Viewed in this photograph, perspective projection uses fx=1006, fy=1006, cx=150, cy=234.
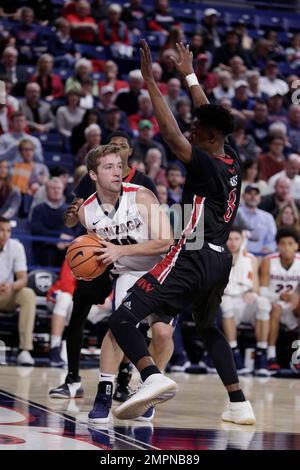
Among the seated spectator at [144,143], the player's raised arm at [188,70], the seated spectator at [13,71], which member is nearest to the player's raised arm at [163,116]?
the player's raised arm at [188,70]

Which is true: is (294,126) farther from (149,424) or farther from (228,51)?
(149,424)

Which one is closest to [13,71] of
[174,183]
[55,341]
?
[174,183]

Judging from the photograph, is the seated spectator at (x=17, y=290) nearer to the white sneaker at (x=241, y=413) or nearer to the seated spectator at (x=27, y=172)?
the seated spectator at (x=27, y=172)

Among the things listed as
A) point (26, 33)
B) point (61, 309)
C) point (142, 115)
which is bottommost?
point (61, 309)

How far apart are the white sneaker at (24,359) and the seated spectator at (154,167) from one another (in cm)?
344

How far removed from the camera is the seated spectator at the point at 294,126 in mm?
16797

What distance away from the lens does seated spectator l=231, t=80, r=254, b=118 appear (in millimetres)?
16844

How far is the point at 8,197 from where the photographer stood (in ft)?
40.5

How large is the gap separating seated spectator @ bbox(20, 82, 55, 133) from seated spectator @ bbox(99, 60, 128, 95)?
1581 mm

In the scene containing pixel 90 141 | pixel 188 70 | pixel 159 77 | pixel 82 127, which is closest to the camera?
pixel 188 70

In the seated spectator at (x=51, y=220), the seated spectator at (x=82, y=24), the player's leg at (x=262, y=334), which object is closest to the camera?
the player's leg at (x=262, y=334)

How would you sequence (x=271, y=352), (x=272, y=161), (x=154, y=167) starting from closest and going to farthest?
(x=271, y=352)
(x=154, y=167)
(x=272, y=161)

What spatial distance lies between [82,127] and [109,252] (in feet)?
26.7

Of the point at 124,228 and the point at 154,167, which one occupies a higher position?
the point at 154,167
